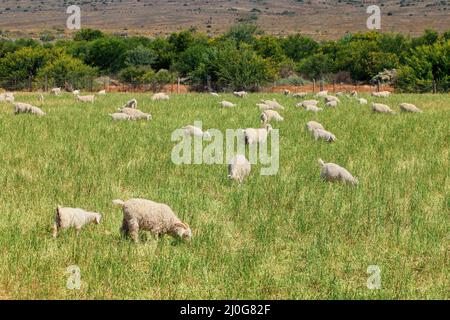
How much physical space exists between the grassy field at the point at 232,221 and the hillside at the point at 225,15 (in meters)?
102

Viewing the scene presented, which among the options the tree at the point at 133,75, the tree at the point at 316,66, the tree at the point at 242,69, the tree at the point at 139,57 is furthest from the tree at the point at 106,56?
the tree at the point at 242,69

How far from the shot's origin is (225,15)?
15138 centimetres

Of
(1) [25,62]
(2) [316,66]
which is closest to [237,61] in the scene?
(2) [316,66]

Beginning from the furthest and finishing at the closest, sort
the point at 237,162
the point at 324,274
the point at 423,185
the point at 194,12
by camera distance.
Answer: the point at 194,12
the point at 237,162
the point at 423,185
the point at 324,274

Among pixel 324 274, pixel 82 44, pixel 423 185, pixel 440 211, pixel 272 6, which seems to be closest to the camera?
pixel 324 274

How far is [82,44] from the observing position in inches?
2692

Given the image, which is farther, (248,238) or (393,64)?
(393,64)

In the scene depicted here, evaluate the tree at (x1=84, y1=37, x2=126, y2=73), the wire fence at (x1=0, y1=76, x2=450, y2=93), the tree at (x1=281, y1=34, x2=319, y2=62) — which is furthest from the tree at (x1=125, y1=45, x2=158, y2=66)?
the tree at (x1=281, y1=34, x2=319, y2=62)

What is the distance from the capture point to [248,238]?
7.41 metres

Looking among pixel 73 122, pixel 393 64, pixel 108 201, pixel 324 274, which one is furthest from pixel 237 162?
pixel 393 64

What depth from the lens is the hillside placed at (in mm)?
125188

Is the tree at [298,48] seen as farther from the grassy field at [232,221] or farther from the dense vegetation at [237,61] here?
the grassy field at [232,221]
